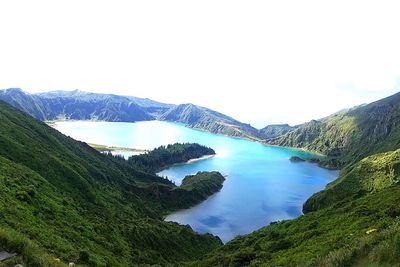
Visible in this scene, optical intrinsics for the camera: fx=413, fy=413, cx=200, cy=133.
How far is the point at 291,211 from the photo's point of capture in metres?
168

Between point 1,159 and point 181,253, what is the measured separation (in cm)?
4148

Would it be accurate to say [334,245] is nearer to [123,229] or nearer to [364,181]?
[123,229]

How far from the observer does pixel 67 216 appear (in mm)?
60000

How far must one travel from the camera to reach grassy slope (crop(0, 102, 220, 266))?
40.2 metres

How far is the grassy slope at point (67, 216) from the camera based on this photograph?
4019cm

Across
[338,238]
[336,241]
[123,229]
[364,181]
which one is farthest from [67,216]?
[364,181]

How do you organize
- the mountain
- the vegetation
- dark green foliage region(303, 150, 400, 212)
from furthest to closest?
dark green foliage region(303, 150, 400, 212)
the vegetation
the mountain

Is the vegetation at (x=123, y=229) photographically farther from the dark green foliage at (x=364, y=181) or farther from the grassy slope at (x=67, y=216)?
the dark green foliage at (x=364, y=181)

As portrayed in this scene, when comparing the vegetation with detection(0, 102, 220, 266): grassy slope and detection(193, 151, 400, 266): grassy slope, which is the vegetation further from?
detection(0, 102, 220, 266): grassy slope

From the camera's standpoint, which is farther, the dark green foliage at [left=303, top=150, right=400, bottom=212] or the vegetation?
the dark green foliage at [left=303, top=150, right=400, bottom=212]

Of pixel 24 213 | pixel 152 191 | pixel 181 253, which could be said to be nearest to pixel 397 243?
pixel 24 213

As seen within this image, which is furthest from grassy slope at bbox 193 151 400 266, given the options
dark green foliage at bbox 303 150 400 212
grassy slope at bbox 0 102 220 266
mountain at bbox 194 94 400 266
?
grassy slope at bbox 0 102 220 266

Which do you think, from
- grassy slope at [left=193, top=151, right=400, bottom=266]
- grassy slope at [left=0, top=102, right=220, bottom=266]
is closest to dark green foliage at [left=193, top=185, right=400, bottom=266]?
grassy slope at [left=193, top=151, right=400, bottom=266]

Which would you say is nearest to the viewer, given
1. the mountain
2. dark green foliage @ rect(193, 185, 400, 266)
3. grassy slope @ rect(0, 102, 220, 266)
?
dark green foliage @ rect(193, 185, 400, 266)
